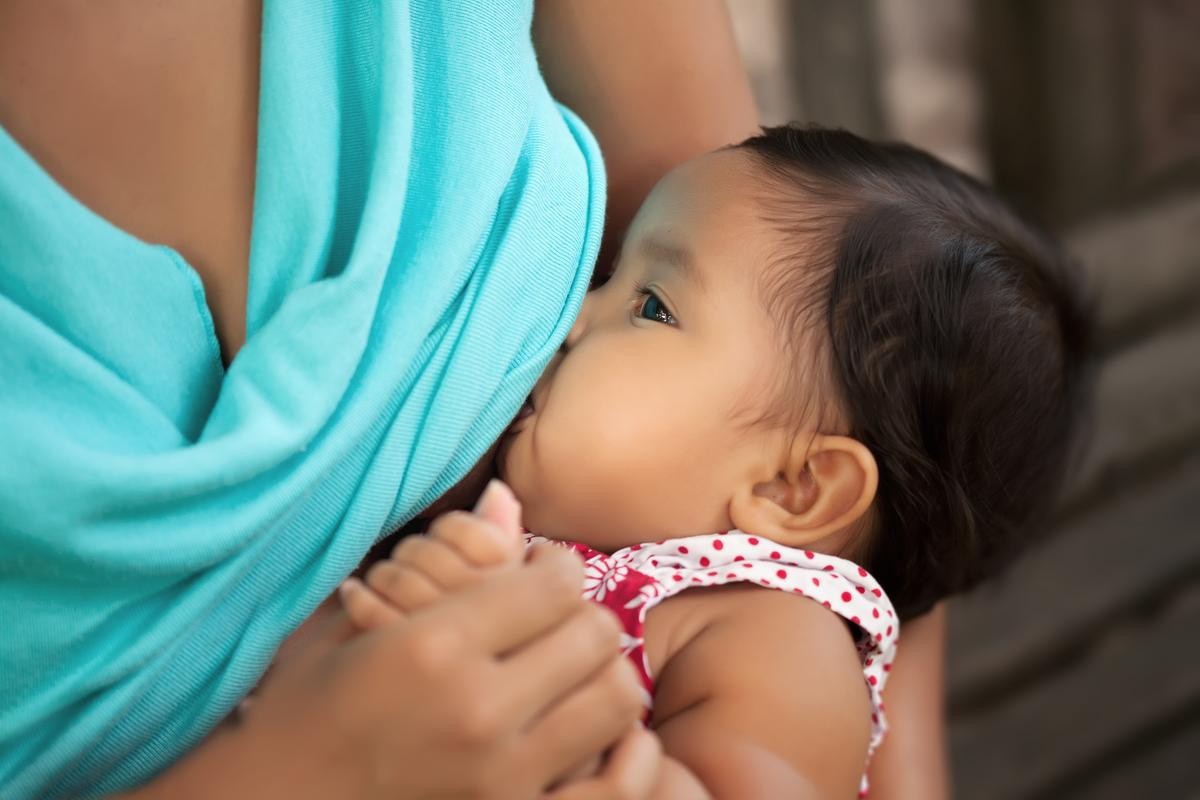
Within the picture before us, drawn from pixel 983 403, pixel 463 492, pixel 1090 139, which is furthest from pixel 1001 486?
→ pixel 1090 139

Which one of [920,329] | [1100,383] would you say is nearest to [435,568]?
[920,329]

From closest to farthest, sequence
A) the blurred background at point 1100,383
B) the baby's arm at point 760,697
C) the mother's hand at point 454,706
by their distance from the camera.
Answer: the mother's hand at point 454,706 < the baby's arm at point 760,697 < the blurred background at point 1100,383

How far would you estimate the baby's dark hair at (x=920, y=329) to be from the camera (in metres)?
0.90

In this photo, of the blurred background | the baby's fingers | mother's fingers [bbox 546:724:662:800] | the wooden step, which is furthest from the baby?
the wooden step

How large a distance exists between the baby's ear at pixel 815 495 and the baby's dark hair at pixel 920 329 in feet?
0.08

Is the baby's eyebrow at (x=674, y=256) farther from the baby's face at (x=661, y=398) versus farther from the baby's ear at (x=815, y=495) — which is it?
the baby's ear at (x=815, y=495)

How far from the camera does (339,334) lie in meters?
0.70

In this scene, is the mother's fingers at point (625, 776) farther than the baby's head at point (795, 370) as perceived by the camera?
No

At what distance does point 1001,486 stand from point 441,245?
529 mm

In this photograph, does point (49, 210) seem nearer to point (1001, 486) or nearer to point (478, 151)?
point (478, 151)

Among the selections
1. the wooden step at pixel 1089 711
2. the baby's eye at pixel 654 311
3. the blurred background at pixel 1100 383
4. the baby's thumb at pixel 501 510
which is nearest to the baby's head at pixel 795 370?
the baby's eye at pixel 654 311

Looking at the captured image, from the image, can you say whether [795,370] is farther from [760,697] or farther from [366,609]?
[366,609]

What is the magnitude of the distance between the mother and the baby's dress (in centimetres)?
14

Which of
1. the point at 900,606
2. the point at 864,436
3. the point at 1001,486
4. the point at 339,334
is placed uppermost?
the point at 339,334
